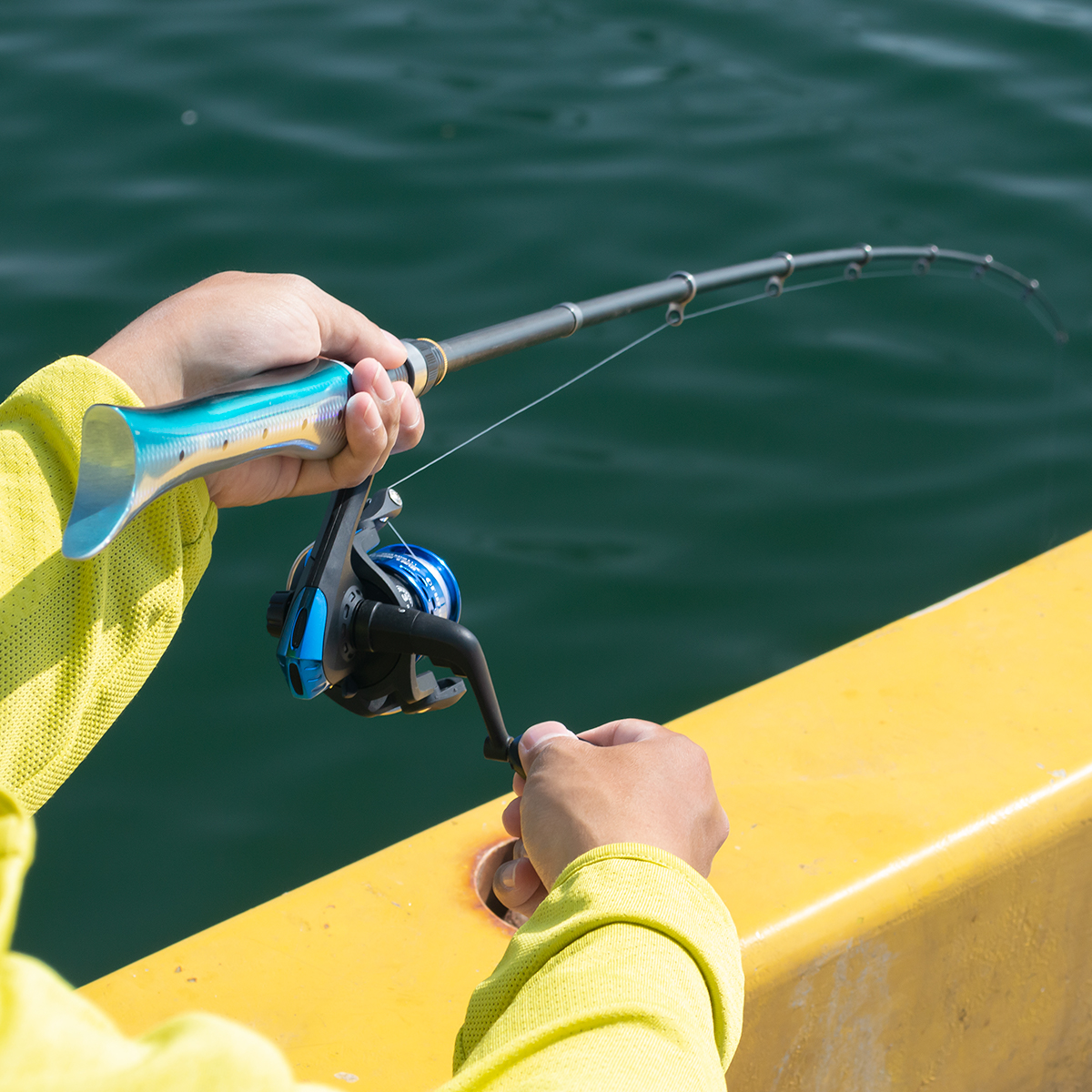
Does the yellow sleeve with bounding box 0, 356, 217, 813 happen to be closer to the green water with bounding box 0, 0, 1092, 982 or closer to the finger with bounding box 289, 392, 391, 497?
the finger with bounding box 289, 392, 391, 497

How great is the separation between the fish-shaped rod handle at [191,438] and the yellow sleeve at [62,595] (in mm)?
139

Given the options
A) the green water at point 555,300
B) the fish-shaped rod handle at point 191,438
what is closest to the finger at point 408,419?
the fish-shaped rod handle at point 191,438

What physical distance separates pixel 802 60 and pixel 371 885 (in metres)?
4.43

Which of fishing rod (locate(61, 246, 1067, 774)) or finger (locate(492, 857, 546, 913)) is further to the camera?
finger (locate(492, 857, 546, 913))

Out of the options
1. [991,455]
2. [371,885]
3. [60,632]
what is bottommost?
[991,455]

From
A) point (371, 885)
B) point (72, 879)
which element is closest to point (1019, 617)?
point (371, 885)

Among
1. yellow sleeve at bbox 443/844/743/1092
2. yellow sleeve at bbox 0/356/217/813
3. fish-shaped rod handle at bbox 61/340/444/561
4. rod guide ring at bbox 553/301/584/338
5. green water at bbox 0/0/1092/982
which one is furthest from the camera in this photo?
green water at bbox 0/0/1092/982

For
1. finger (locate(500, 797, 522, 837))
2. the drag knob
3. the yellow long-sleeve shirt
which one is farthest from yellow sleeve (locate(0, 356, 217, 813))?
finger (locate(500, 797, 522, 837))

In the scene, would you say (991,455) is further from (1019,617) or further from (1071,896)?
(1071,896)

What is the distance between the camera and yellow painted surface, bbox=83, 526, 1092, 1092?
1.57 m

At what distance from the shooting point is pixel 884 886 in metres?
1.67

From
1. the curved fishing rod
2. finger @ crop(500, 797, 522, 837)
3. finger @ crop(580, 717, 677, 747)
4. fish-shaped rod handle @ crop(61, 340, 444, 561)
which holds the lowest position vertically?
finger @ crop(500, 797, 522, 837)

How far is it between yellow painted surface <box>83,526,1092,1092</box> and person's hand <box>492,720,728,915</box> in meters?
0.46

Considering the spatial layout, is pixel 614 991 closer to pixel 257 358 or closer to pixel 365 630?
pixel 365 630
